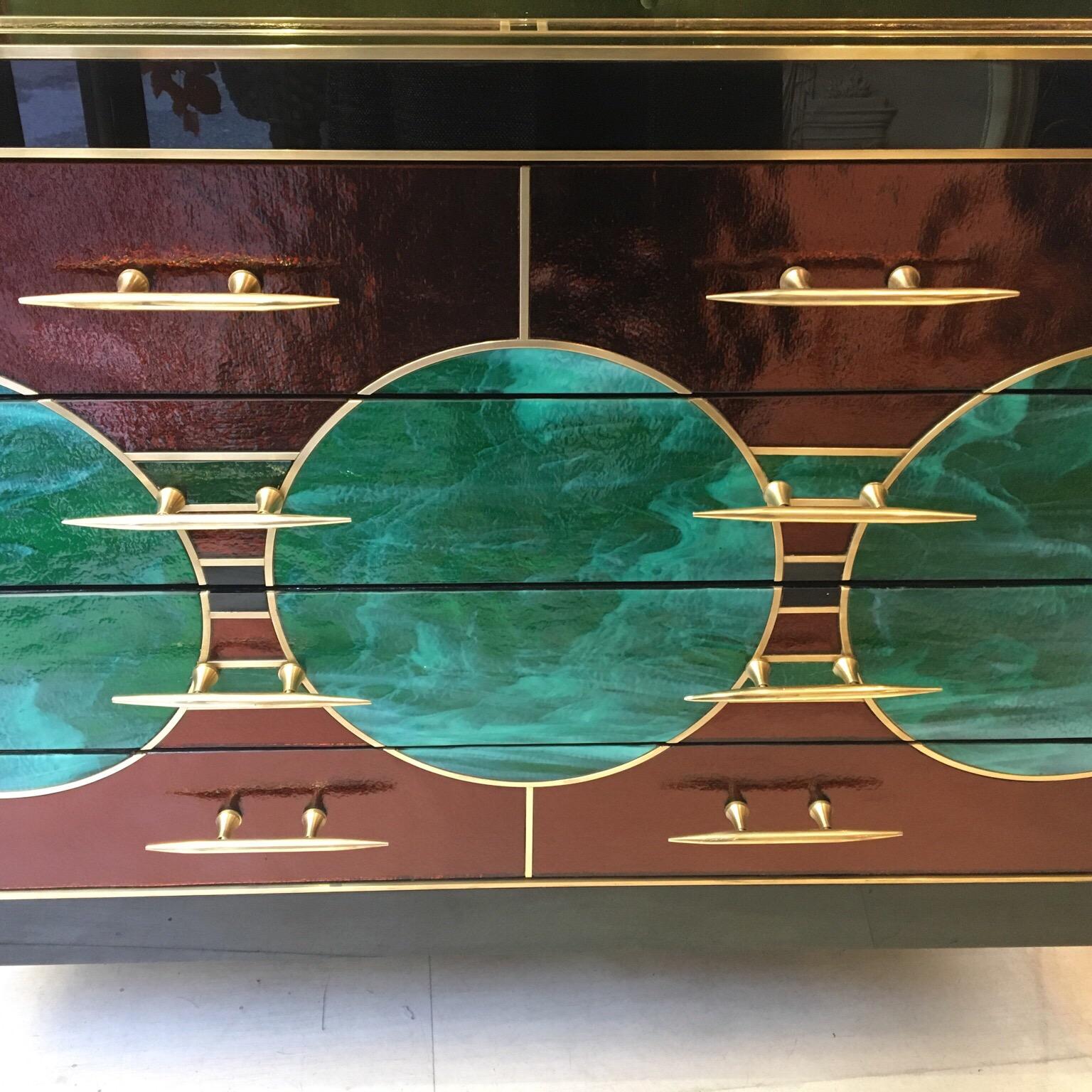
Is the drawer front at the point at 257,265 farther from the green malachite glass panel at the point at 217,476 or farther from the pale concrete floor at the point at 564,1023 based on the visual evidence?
the pale concrete floor at the point at 564,1023

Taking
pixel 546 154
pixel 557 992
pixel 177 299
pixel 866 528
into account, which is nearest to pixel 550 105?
pixel 546 154

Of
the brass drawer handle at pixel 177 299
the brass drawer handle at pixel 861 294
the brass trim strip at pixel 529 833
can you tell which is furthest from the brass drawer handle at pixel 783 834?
the brass drawer handle at pixel 177 299

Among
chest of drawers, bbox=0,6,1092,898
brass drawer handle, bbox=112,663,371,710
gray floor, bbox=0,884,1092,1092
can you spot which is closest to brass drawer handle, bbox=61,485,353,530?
chest of drawers, bbox=0,6,1092,898

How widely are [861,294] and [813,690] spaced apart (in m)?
0.29

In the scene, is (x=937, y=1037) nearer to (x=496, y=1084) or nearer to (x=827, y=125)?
(x=496, y=1084)

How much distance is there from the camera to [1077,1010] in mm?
899

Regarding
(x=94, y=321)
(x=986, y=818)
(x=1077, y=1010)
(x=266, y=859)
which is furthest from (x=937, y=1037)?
(x=94, y=321)

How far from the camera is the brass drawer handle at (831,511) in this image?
584 millimetres

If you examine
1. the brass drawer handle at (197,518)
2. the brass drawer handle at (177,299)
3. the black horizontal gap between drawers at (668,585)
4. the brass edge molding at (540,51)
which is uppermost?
the brass edge molding at (540,51)

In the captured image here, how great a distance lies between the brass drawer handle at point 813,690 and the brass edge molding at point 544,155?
34 cm

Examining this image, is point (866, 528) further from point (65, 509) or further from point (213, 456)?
point (65, 509)

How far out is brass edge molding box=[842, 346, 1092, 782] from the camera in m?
0.56

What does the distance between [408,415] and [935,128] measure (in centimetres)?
36

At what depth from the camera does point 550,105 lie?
49 centimetres
